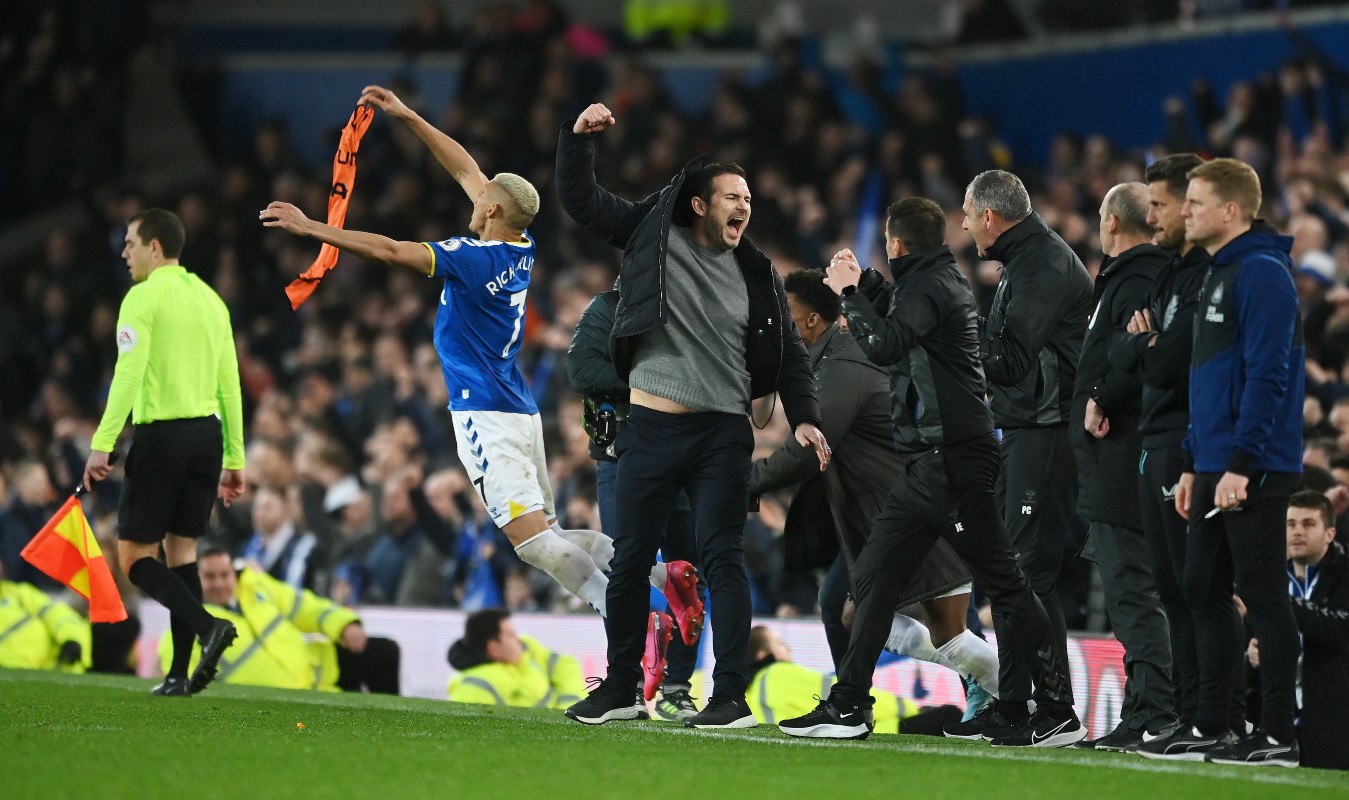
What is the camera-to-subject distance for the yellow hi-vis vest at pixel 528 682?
10234mm

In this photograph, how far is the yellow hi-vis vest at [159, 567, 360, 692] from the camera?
10891 millimetres

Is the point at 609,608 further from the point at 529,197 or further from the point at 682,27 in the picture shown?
the point at 682,27

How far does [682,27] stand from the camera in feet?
68.0

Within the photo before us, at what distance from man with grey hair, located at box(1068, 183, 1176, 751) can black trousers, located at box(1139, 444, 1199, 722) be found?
183 millimetres

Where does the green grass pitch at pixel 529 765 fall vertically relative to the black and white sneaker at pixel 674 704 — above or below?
below

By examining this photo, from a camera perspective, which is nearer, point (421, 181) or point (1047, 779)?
point (1047, 779)

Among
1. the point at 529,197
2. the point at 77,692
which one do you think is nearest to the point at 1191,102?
the point at 529,197

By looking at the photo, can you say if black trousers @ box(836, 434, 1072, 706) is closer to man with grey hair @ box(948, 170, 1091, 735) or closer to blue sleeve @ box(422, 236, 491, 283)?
man with grey hair @ box(948, 170, 1091, 735)

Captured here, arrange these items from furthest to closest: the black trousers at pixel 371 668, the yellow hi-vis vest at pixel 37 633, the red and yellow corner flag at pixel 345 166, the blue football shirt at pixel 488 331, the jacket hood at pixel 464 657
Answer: the yellow hi-vis vest at pixel 37 633
the black trousers at pixel 371 668
the jacket hood at pixel 464 657
the red and yellow corner flag at pixel 345 166
the blue football shirt at pixel 488 331

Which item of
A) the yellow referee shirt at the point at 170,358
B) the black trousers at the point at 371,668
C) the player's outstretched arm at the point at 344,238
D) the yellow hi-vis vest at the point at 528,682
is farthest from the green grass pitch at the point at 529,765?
the black trousers at the point at 371,668

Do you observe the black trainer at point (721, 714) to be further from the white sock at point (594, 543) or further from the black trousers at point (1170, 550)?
the black trousers at point (1170, 550)

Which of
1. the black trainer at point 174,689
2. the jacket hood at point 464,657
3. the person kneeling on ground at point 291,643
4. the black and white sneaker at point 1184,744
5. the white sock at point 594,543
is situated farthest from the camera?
the person kneeling on ground at point 291,643

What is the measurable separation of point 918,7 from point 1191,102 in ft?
17.4

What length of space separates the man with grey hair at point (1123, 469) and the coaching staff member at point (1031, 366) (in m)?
0.20
